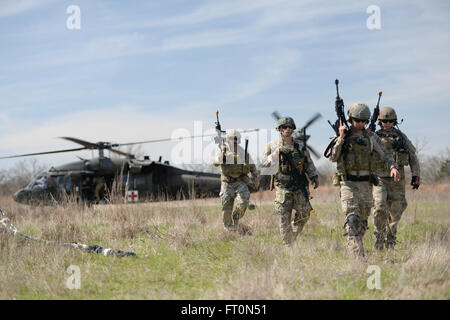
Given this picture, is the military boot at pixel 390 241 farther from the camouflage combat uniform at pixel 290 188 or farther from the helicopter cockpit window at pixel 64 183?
the helicopter cockpit window at pixel 64 183

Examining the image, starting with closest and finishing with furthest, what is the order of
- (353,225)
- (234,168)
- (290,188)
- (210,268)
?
1. (210,268)
2. (353,225)
3. (290,188)
4. (234,168)

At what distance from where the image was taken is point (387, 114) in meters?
7.21

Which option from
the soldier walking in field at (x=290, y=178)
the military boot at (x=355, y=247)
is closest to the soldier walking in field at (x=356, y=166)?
the military boot at (x=355, y=247)

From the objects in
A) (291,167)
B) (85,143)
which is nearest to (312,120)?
(291,167)

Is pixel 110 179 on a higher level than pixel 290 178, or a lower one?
lower

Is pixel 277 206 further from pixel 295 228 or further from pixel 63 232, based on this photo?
pixel 63 232

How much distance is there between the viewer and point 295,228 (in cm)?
665

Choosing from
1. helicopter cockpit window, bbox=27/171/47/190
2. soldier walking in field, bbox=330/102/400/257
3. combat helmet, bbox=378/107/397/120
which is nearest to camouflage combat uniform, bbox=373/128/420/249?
combat helmet, bbox=378/107/397/120

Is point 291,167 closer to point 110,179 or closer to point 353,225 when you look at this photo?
point 353,225

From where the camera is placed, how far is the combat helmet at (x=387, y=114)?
721 cm

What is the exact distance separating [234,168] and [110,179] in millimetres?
8462
